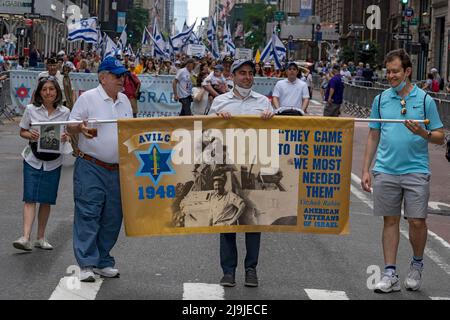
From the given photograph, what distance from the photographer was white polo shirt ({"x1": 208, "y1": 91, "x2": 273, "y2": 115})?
8.40 meters

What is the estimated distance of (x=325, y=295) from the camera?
818cm

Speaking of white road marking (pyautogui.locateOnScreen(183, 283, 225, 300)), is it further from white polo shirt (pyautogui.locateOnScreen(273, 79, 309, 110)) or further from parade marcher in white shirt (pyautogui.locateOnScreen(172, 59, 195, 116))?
parade marcher in white shirt (pyautogui.locateOnScreen(172, 59, 195, 116))

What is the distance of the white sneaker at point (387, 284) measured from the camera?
27.2ft

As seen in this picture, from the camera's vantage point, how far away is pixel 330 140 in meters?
8.29

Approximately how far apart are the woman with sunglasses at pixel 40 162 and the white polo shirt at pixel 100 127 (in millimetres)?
1420

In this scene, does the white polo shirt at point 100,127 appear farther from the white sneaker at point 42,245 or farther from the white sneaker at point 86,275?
the white sneaker at point 42,245

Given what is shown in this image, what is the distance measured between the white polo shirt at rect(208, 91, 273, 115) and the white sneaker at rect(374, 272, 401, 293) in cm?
161

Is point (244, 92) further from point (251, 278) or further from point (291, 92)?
point (291, 92)

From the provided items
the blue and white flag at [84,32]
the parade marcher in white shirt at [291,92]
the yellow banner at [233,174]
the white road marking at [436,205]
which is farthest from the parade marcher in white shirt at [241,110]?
the blue and white flag at [84,32]

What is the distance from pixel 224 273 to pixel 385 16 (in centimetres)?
7638

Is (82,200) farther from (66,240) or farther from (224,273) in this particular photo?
(66,240)

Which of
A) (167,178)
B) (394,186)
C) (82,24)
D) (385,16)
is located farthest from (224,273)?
(385,16)

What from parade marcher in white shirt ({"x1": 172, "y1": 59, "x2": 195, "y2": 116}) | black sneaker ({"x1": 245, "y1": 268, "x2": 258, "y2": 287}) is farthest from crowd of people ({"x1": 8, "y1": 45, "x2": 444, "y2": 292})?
parade marcher in white shirt ({"x1": 172, "y1": 59, "x2": 195, "y2": 116})

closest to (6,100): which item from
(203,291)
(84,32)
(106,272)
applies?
(84,32)
